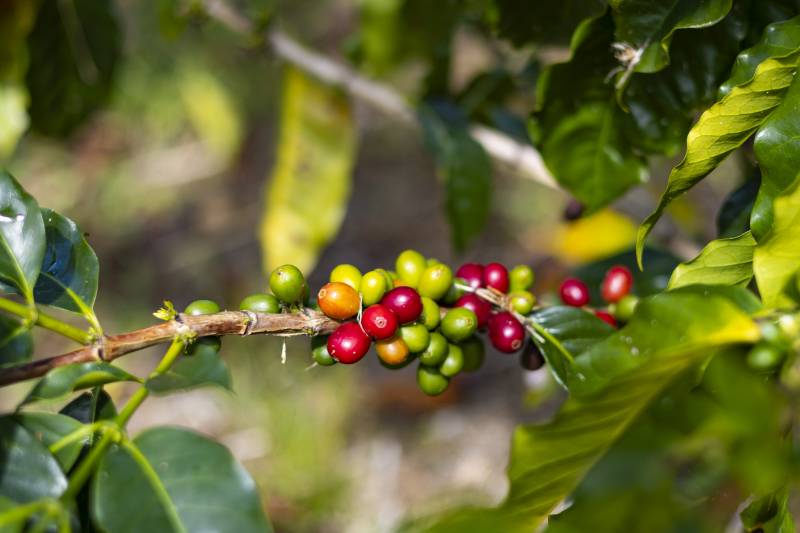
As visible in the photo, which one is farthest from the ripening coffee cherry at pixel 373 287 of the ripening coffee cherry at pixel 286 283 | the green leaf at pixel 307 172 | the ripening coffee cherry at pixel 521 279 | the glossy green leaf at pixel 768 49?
the green leaf at pixel 307 172

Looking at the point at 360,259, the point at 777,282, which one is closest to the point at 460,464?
the point at 360,259

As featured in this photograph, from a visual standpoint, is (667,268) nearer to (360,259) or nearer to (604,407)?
(604,407)

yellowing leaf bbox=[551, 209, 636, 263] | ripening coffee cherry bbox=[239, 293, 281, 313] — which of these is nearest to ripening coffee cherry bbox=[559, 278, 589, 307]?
ripening coffee cherry bbox=[239, 293, 281, 313]

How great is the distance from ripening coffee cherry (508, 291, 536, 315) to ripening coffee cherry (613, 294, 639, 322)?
23 cm

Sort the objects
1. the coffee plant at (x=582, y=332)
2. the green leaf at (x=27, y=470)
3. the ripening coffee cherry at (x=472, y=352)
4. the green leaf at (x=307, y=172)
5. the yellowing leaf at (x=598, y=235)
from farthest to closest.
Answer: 1. the yellowing leaf at (x=598, y=235)
2. the green leaf at (x=307, y=172)
3. the ripening coffee cherry at (x=472, y=352)
4. the green leaf at (x=27, y=470)
5. the coffee plant at (x=582, y=332)

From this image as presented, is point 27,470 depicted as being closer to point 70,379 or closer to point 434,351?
point 70,379

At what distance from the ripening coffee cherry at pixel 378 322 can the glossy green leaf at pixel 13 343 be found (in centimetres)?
52

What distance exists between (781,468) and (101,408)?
97cm

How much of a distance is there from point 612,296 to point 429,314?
19.2 inches

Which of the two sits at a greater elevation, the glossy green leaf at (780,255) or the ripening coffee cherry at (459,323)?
the glossy green leaf at (780,255)

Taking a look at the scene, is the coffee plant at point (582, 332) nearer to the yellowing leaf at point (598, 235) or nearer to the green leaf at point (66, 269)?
the green leaf at point (66, 269)

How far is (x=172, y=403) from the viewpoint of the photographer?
4.27m

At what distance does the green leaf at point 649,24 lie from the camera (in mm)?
1367

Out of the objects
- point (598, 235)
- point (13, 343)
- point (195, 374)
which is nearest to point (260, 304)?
point (195, 374)
